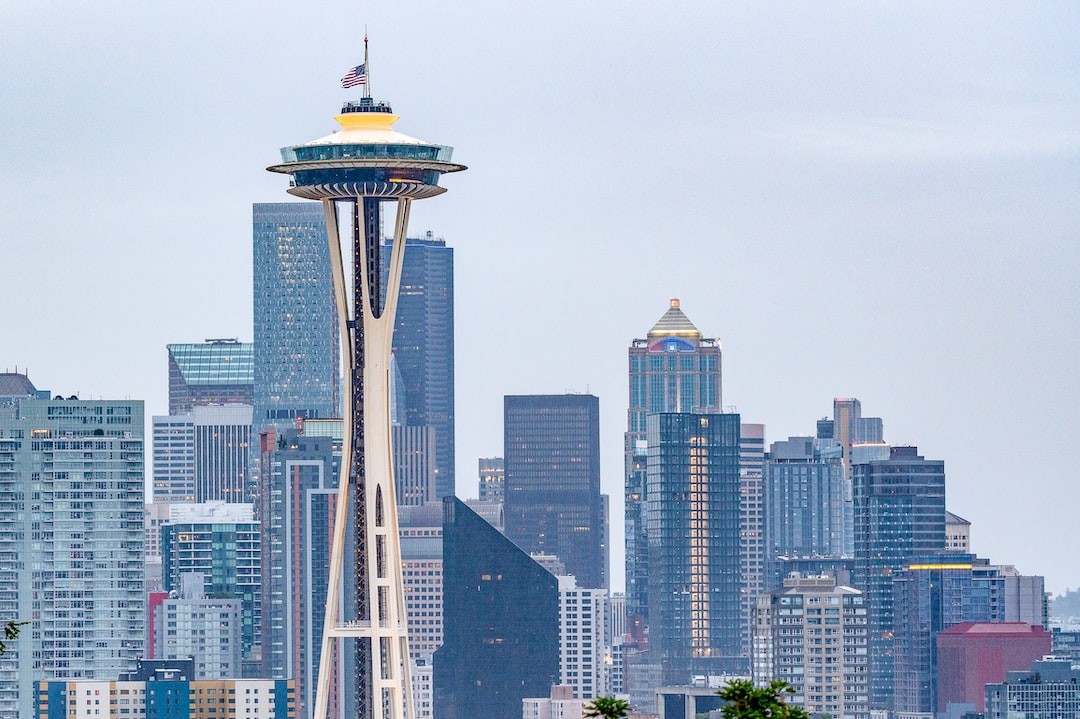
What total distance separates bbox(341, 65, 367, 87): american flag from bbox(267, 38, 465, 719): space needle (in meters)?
0.84

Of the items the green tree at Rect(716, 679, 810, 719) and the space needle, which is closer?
the green tree at Rect(716, 679, 810, 719)

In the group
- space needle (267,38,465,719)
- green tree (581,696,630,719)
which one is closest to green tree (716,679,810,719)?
green tree (581,696,630,719)

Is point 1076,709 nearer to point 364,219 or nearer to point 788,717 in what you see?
point 364,219

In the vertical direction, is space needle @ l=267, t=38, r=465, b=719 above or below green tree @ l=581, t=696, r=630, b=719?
above

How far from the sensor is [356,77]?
12425 cm

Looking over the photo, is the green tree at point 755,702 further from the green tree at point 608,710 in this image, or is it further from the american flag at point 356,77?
the american flag at point 356,77

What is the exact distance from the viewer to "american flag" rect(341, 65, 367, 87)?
124m

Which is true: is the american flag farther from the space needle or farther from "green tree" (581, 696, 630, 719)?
"green tree" (581, 696, 630, 719)

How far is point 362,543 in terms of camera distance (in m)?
119

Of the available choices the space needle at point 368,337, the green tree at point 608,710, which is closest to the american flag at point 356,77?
the space needle at point 368,337

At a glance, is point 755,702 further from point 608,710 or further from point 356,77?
point 356,77

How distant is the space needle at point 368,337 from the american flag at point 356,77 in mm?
840

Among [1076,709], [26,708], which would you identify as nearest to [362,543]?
[26,708]

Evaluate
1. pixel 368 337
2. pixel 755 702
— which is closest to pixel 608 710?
pixel 755 702
